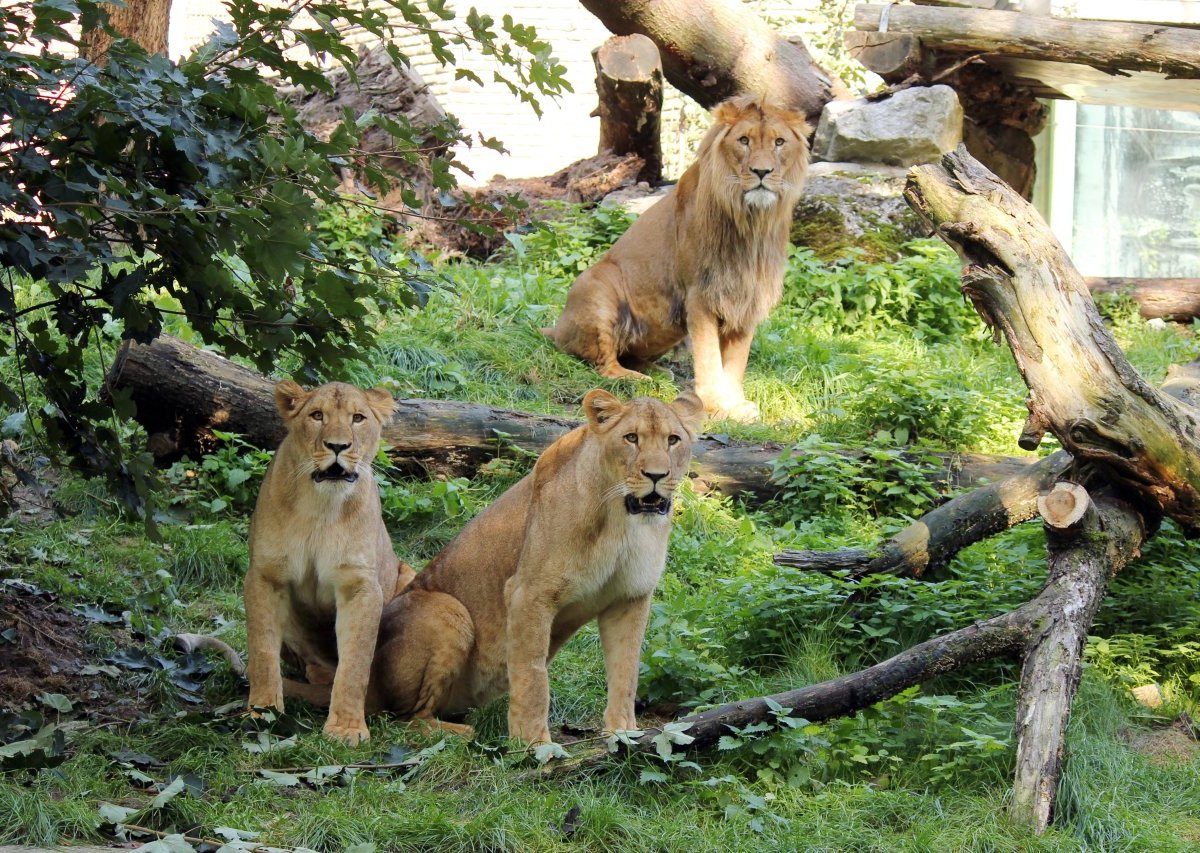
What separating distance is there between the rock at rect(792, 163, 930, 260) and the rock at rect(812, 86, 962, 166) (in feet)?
0.95

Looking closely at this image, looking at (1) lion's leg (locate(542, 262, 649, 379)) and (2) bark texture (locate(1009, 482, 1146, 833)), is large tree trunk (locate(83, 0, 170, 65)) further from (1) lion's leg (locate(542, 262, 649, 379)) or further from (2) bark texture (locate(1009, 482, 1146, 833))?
(2) bark texture (locate(1009, 482, 1146, 833))

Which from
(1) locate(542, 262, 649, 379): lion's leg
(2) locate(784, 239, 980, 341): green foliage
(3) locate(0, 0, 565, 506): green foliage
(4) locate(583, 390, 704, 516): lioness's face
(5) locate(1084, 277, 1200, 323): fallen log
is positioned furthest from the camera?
(5) locate(1084, 277, 1200, 323): fallen log

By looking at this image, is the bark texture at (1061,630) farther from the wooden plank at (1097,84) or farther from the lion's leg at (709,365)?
the wooden plank at (1097,84)

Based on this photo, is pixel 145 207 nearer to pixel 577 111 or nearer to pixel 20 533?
pixel 20 533

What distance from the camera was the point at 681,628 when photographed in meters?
6.04

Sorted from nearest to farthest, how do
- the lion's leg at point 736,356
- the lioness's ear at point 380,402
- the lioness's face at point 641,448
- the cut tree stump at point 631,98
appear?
the lioness's face at point 641,448
the lioness's ear at point 380,402
the lion's leg at point 736,356
the cut tree stump at point 631,98

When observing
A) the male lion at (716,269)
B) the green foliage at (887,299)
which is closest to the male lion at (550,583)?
the male lion at (716,269)

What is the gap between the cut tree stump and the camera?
40.3 feet

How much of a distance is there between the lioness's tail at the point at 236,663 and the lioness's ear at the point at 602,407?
146 centimetres

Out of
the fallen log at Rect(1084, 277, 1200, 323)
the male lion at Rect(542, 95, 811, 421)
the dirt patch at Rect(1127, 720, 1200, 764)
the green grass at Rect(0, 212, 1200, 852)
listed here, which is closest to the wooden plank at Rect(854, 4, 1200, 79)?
the fallen log at Rect(1084, 277, 1200, 323)

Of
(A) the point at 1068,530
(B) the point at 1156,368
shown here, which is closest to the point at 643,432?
(A) the point at 1068,530

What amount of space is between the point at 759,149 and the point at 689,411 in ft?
14.9

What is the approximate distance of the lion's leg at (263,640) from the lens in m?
5.13

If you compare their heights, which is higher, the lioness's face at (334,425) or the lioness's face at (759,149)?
the lioness's face at (759,149)
